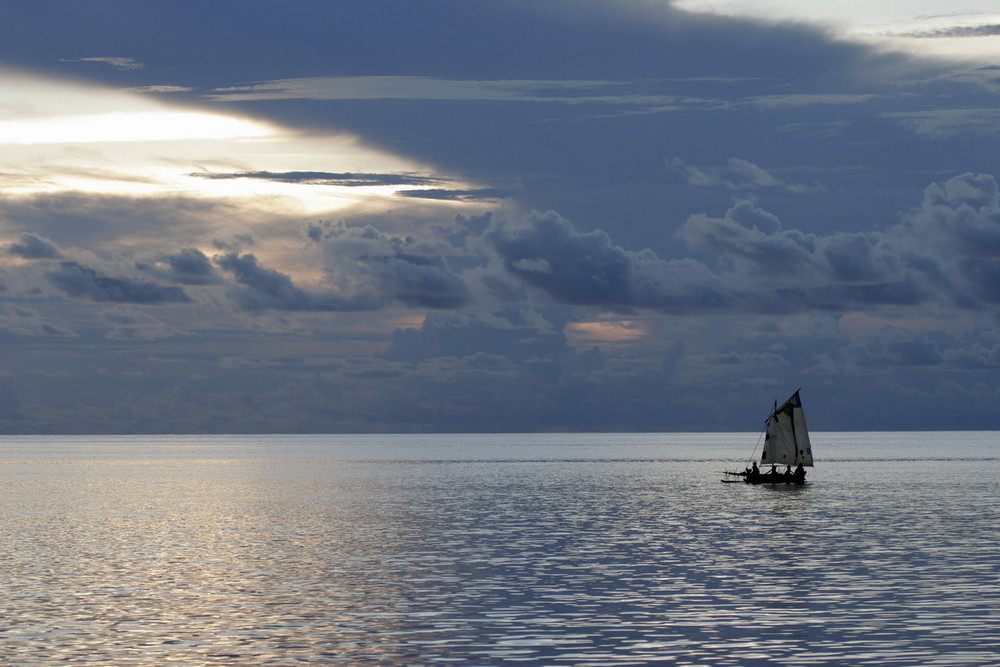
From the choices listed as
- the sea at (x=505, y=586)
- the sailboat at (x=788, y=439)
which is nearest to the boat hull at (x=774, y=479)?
the sailboat at (x=788, y=439)

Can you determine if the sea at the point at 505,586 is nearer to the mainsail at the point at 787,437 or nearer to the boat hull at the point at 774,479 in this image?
the mainsail at the point at 787,437

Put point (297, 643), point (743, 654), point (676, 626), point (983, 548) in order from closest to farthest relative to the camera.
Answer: point (743, 654), point (297, 643), point (676, 626), point (983, 548)

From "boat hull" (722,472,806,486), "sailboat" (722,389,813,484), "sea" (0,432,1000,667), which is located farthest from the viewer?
"boat hull" (722,472,806,486)

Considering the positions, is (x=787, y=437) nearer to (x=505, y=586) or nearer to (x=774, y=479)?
(x=774, y=479)

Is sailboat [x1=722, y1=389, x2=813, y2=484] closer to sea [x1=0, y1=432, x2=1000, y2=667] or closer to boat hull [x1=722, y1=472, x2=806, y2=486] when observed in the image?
boat hull [x1=722, y1=472, x2=806, y2=486]

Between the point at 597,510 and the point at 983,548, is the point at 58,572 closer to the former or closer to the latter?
the point at 983,548

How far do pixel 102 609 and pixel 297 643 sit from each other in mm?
12835

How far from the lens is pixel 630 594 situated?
192 feet

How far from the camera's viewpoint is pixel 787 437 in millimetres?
161500

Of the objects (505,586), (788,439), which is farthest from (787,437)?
(505,586)

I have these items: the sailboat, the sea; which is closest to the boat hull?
the sailboat

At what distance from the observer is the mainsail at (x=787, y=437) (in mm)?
157875

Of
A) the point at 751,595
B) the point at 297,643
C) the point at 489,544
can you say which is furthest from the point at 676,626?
the point at 489,544

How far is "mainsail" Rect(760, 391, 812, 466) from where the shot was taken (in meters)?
158
